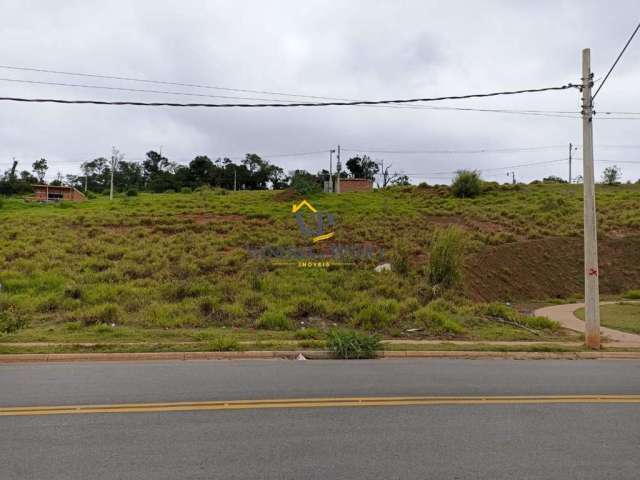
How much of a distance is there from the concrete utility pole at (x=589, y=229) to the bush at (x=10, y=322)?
45.3 feet

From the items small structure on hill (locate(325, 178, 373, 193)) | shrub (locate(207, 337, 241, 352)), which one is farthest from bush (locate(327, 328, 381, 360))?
small structure on hill (locate(325, 178, 373, 193))

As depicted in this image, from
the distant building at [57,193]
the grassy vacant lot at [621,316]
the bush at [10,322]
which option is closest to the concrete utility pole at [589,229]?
the grassy vacant lot at [621,316]

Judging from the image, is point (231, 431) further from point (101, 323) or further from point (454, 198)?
point (454, 198)

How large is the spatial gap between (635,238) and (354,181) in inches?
1325

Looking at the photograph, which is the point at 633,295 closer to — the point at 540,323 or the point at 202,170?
the point at 540,323

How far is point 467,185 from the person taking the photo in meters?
49.2

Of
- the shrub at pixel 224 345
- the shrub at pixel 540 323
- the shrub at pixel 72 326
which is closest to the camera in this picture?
the shrub at pixel 224 345

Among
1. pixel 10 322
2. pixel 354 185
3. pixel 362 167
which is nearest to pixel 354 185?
pixel 354 185

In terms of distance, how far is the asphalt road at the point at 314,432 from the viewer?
15.0ft

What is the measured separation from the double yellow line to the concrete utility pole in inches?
199

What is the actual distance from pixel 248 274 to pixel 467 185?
34340 millimetres

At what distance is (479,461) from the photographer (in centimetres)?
475

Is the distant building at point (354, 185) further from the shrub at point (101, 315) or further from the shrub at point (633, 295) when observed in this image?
the shrub at point (101, 315)

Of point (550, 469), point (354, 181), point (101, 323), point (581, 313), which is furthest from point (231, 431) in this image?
point (354, 181)
